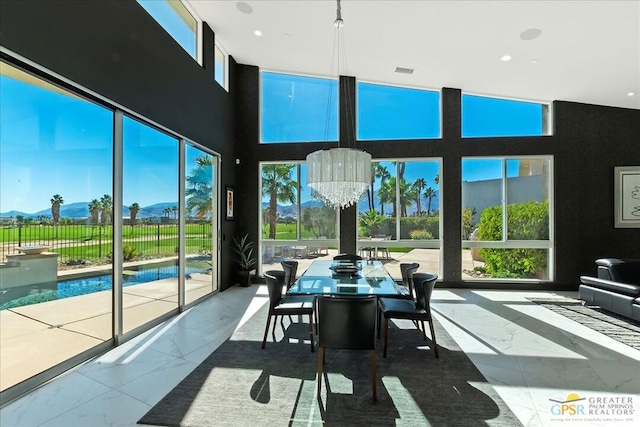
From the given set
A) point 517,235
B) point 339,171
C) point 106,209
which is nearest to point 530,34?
point 339,171

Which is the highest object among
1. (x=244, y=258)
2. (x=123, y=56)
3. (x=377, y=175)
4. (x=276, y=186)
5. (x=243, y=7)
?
(x=243, y=7)

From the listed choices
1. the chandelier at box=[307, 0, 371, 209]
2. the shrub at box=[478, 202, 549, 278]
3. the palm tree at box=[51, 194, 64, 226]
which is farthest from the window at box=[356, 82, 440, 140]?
the palm tree at box=[51, 194, 64, 226]

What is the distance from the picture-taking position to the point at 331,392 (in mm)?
2496

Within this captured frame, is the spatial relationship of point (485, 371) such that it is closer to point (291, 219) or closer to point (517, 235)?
point (517, 235)

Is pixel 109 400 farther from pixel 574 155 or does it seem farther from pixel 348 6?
pixel 574 155

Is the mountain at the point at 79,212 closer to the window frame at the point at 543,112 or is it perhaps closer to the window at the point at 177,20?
the window at the point at 177,20

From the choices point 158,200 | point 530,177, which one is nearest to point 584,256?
point 530,177

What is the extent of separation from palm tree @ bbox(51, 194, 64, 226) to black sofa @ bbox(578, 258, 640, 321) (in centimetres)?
669

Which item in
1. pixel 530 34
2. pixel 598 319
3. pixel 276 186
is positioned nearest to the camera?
pixel 530 34

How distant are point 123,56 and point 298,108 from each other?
3.75 m

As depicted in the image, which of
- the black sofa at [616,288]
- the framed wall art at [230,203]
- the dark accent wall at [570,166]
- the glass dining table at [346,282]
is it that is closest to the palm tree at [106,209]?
the glass dining table at [346,282]

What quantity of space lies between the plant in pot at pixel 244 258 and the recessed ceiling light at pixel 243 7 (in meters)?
4.05

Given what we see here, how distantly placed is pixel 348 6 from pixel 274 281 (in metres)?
3.59

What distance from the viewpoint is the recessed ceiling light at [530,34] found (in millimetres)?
4041
